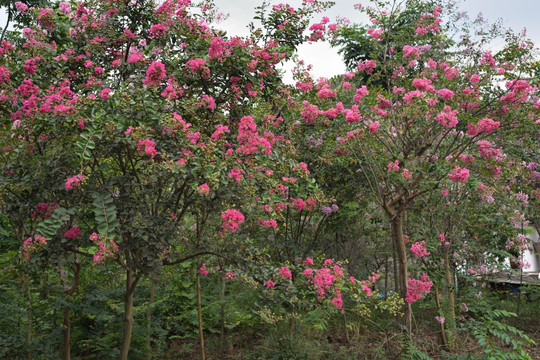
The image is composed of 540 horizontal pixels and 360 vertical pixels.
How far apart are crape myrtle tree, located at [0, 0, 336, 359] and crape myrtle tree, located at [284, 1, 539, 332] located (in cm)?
90

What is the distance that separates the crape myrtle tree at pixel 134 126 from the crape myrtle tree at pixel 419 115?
0.90 metres

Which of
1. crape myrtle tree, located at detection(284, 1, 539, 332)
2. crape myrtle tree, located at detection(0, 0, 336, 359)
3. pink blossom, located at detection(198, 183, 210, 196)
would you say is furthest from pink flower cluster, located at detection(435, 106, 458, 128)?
pink blossom, located at detection(198, 183, 210, 196)

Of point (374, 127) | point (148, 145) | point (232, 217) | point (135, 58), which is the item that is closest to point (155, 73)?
point (135, 58)

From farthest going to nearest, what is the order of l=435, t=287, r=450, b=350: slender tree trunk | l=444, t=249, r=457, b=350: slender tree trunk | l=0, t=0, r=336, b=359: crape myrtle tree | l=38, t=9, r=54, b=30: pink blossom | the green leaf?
1. l=435, t=287, r=450, b=350: slender tree trunk
2. l=444, t=249, r=457, b=350: slender tree trunk
3. l=38, t=9, r=54, b=30: pink blossom
4. l=0, t=0, r=336, b=359: crape myrtle tree
5. the green leaf

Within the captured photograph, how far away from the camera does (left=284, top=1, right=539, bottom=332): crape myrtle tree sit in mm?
4441

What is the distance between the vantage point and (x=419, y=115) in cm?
449

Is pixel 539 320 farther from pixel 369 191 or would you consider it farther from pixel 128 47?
pixel 128 47

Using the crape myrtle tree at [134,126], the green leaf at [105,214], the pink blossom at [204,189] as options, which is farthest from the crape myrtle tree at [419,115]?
the green leaf at [105,214]

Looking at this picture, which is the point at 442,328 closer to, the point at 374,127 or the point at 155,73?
the point at 374,127

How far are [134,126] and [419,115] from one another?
2.96 meters

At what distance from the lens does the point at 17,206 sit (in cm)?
331

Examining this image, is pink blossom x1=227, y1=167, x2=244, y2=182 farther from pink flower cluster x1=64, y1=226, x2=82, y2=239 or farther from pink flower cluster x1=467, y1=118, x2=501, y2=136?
pink flower cluster x1=467, y1=118, x2=501, y2=136

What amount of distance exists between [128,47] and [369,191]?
344cm

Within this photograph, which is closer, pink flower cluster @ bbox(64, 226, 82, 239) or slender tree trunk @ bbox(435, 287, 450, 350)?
pink flower cluster @ bbox(64, 226, 82, 239)
